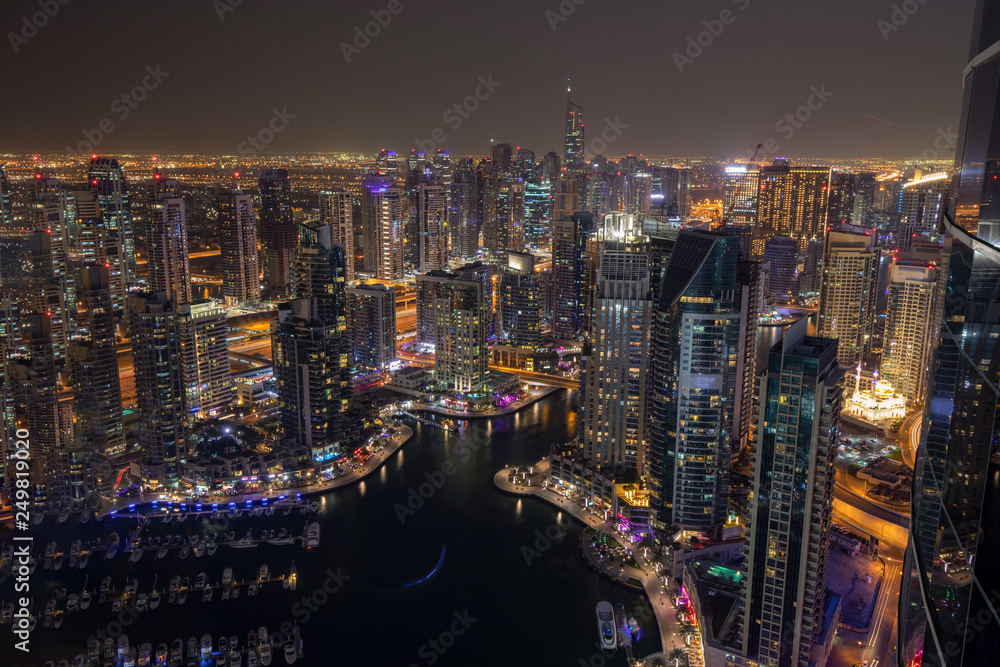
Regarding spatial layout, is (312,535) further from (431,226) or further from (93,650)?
(431,226)

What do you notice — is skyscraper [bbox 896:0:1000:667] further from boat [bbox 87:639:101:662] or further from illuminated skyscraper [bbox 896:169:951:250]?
illuminated skyscraper [bbox 896:169:951:250]

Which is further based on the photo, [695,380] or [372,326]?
[372,326]

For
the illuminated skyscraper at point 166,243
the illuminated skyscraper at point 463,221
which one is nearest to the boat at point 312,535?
the illuminated skyscraper at point 166,243

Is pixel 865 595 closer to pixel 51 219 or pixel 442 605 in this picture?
pixel 442 605

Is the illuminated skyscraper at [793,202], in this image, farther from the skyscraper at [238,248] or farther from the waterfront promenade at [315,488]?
the skyscraper at [238,248]

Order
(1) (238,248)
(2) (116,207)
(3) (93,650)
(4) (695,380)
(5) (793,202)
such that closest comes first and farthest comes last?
1. (3) (93,650)
2. (4) (695,380)
3. (2) (116,207)
4. (1) (238,248)
5. (5) (793,202)

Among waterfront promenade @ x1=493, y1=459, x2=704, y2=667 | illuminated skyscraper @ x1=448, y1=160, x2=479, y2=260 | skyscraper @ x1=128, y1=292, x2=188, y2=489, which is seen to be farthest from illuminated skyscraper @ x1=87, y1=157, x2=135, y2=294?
waterfront promenade @ x1=493, y1=459, x2=704, y2=667

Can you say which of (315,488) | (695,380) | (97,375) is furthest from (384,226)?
(695,380)
